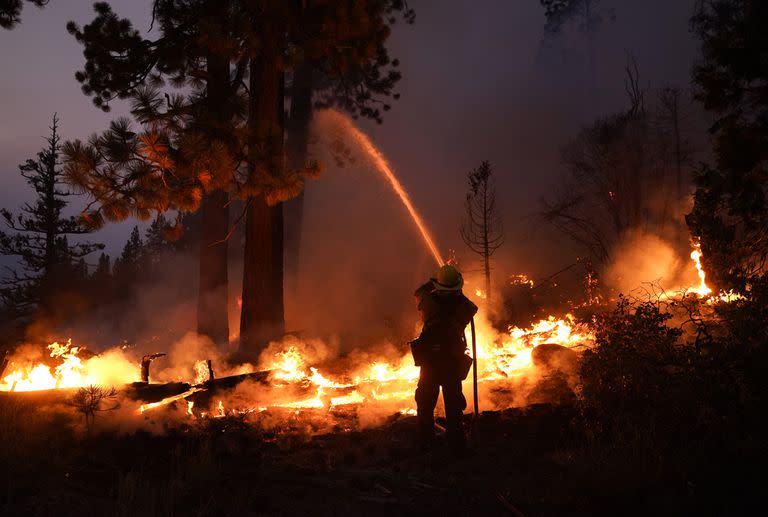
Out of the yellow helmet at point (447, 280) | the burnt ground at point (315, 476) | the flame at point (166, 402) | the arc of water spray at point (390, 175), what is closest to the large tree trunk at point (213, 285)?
the flame at point (166, 402)

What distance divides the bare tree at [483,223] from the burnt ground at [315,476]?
10.3 m

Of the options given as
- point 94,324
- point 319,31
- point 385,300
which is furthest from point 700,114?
point 94,324

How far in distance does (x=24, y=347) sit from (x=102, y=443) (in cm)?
223

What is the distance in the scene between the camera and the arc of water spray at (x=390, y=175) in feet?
79.9

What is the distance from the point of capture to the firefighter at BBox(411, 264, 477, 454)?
18.8 ft

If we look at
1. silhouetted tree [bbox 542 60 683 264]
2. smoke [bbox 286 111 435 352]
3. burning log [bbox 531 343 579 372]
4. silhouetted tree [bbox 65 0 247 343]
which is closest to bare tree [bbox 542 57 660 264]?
silhouetted tree [bbox 542 60 683 264]

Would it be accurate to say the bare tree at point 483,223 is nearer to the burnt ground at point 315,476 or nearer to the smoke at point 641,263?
the smoke at point 641,263

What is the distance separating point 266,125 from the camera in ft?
25.7

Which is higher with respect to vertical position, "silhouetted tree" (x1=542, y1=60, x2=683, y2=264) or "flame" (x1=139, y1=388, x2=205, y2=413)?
"silhouetted tree" (x1=542, y1=60, x2=683, y2=264)

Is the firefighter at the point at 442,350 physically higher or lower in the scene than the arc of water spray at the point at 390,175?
lower

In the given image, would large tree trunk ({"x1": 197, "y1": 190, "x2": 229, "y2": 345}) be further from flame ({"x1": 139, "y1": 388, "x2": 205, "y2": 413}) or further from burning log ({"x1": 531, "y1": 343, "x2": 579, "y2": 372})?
burning log ({"x1": 531, "y1": 343, "x2": 579, "y2": 372})

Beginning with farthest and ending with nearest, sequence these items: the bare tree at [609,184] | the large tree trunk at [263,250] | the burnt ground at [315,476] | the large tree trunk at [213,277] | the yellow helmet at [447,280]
→ the bare tree at [609,184]
the large tree trunk at [213,277]
the large tree trunk at [263,250]
the yellow helmet at [447,280]
the burnt ground at [315,476]

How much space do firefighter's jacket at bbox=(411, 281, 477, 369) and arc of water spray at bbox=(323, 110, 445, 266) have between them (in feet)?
55.1

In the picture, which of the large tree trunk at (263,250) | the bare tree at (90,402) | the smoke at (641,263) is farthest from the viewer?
the smoke at (641,263)
